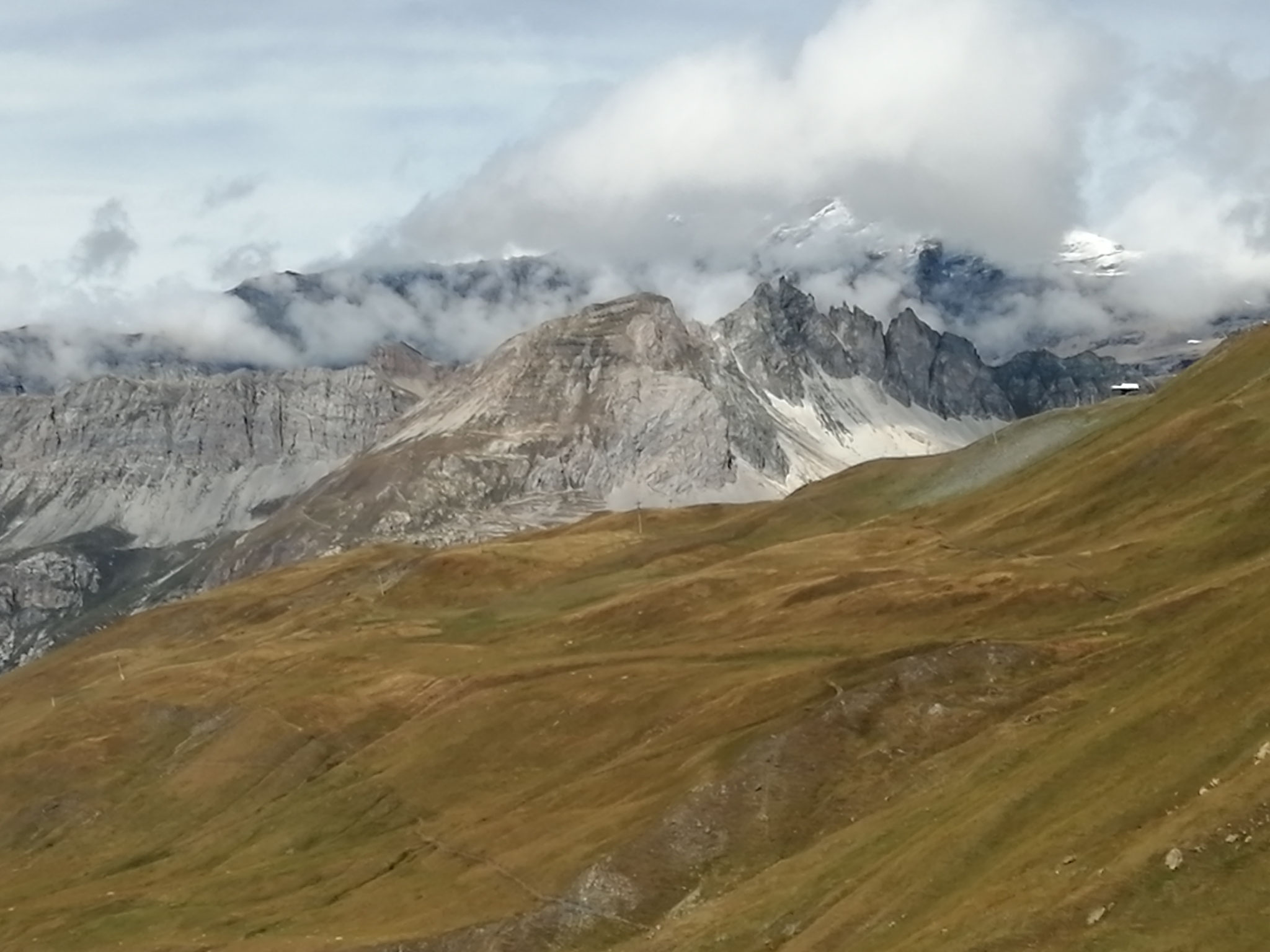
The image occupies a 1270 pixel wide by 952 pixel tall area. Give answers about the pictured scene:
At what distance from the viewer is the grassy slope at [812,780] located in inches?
2876

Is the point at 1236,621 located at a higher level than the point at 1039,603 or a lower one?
higher

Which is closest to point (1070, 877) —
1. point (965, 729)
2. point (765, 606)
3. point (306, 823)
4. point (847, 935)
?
point (847, 935)

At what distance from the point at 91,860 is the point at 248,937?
185 ft

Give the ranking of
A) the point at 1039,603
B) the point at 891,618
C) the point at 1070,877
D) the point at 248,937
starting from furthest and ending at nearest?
the point at 891,618, the point at 1039,603, the point at 248,937, the point at 1070,877

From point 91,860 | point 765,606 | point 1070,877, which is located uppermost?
point 1070,877

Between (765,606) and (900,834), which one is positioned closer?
(900,834)

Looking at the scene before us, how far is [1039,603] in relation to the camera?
14412cm

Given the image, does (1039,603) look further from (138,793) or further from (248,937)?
(138,793)

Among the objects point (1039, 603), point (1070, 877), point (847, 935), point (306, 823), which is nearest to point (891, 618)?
point (1039, 603)

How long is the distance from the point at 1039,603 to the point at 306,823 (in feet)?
231

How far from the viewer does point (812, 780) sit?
114 meters

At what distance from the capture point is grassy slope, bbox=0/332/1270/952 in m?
73.1

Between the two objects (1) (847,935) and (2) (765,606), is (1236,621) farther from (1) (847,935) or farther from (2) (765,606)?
(2) (765,606)

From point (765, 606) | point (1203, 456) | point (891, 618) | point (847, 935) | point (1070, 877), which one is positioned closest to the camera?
point (1070, 877)
